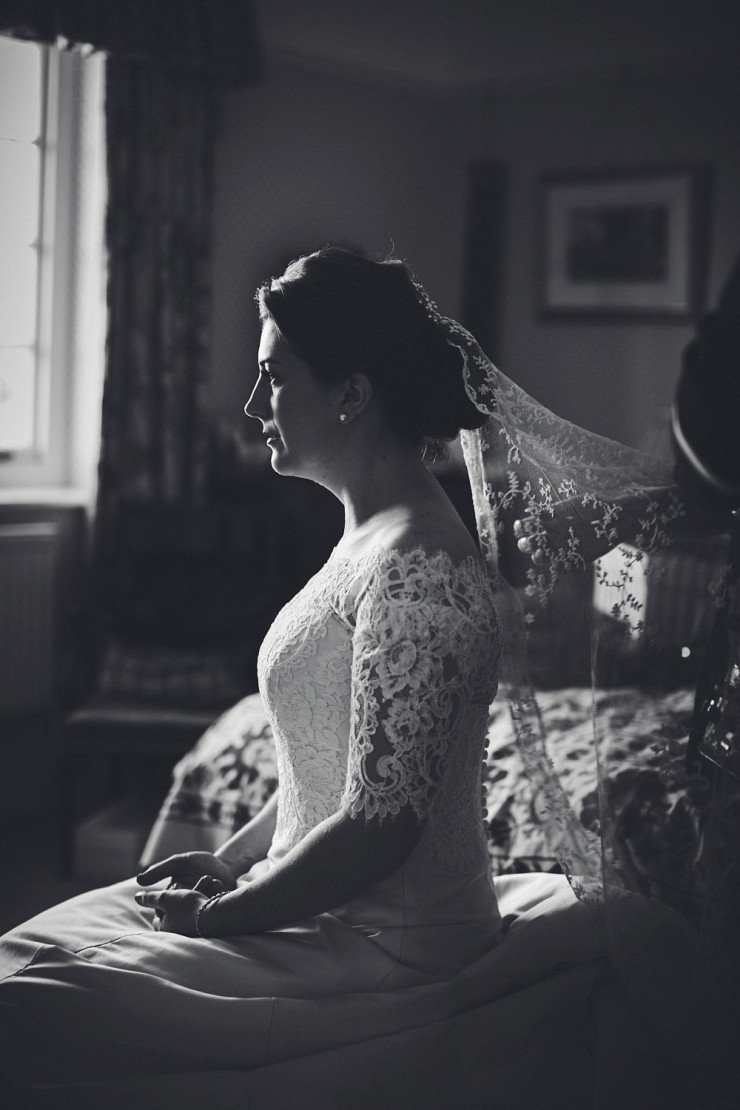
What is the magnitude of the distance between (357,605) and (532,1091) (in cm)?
65

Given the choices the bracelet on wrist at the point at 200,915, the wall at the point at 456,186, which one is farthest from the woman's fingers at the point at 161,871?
the wall at the point at 456,186

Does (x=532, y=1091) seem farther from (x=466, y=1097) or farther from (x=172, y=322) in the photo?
(x=172, y=322)

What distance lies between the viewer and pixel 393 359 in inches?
64.6

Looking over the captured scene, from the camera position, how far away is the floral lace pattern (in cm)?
146

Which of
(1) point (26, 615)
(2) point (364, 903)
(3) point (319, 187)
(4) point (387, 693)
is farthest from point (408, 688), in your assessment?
(3) point (319, 187)

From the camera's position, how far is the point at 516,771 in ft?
8.72

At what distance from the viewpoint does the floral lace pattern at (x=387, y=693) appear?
57.7 inches

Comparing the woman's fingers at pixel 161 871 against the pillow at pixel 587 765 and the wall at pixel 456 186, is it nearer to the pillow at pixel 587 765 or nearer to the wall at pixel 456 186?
the pillow at pixel 587 765

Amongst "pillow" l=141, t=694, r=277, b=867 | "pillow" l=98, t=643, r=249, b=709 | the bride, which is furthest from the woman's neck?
"pillow" l=98, t=643, r=249, b=709

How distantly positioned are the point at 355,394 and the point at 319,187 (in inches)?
155

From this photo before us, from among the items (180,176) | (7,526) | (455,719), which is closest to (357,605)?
(455,719)

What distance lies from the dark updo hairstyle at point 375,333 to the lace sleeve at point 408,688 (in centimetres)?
29

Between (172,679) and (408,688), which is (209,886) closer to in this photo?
(408,688)

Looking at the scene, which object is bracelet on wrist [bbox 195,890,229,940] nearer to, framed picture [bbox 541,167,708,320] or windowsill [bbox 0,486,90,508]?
windowsill [bbox 0,486,90,508]
